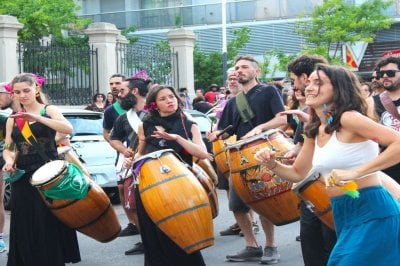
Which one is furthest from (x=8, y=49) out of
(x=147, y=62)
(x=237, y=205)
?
(x=237, y=205)

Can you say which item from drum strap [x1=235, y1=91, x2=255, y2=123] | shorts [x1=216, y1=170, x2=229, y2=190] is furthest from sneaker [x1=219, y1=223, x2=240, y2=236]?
drum strap [x1=235, y1=91, x2=255, y2=123]

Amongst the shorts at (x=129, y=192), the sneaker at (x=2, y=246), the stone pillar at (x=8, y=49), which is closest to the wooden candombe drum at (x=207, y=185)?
the shorts at (x=129, y=192)

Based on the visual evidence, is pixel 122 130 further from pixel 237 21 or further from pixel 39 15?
pixel 237 21

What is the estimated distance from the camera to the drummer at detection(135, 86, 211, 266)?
A: 6922 mm

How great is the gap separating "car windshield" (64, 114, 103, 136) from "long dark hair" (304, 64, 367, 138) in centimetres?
834

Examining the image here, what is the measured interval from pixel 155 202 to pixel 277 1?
31080mm

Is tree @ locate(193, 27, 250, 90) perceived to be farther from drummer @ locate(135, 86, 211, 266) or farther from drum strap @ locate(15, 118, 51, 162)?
drum strap @ locate(15, 118, 51, 162)

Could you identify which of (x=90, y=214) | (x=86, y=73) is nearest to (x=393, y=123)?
(x=90, y=214)

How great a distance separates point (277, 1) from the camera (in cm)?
3688

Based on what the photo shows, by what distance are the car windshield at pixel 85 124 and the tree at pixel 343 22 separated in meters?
18.0

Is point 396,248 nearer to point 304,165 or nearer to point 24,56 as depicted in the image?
point 304,165

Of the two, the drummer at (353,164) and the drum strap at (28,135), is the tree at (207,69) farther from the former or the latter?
the drummer at (353,164)

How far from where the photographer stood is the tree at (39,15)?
26.4 meters

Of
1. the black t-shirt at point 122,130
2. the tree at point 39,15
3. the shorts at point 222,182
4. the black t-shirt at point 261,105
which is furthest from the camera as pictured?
the tree at point 39,15
